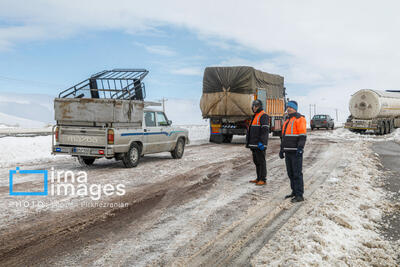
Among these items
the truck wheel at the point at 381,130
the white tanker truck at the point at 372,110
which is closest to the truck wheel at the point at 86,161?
the white tanker truck at the point at 372,110

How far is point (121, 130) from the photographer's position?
10156mm

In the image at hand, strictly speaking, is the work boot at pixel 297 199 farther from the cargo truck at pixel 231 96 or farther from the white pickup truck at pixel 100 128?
the cargo truck at pixel 231 96

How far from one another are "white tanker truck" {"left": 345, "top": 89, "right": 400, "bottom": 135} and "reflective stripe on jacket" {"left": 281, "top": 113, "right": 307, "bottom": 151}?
27471 mm

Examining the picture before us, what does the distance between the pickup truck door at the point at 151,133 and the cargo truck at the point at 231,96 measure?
8030 mm

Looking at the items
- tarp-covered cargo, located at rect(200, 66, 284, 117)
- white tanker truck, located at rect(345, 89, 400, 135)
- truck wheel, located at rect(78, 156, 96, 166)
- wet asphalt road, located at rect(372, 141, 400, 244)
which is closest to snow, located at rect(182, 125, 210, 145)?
tarp-covered cargo, located at rect(200, 66, 284, 117)

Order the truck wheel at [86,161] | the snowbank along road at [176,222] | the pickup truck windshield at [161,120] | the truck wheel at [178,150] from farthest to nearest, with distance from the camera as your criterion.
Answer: the truck wheel at [178,150], the pickup truck windshield at [161,120], the truck wheel at [86,161], the snowbank along road at [176,222]

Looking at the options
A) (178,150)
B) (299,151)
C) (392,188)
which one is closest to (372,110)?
(178,150)

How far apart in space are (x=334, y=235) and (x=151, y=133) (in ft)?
24.9

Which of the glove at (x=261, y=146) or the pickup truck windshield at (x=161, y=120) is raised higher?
the pickup truck windshield at (x=161, y=120)

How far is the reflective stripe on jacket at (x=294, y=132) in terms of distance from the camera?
22.3 ft

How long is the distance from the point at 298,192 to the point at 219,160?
5941 mm

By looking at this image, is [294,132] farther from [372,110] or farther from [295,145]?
[372,110]

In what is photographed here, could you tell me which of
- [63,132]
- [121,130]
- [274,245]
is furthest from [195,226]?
[63,132]

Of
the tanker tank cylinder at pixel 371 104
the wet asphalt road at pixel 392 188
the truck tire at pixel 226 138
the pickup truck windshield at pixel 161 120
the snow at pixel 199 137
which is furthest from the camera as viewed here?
the tanker tank cylinder at pixel 371 104
